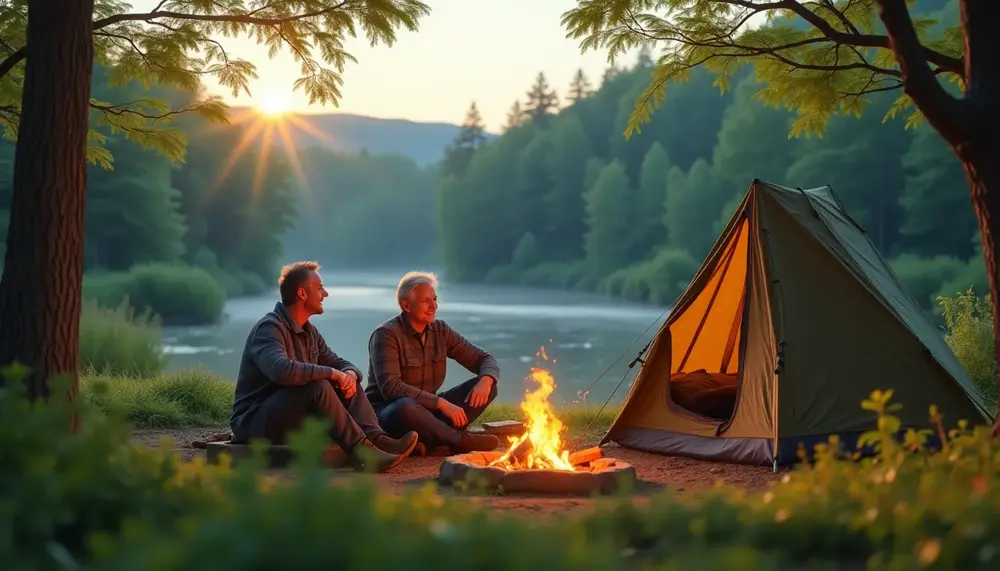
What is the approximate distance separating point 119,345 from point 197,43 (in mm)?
6141

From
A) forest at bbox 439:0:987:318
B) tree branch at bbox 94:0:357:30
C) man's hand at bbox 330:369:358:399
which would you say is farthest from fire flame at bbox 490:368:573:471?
forest at bbox 439:0:987:318

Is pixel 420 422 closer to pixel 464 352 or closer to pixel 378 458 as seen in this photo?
pixel 464 352

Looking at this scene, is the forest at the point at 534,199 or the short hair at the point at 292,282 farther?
the forest at the point at 534,199

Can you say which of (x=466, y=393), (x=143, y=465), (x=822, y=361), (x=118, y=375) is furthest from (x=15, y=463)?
(x=118, y=375)

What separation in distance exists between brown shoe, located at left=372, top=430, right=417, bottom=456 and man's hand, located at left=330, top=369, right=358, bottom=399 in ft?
0.99

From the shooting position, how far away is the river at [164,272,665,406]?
60.0ft

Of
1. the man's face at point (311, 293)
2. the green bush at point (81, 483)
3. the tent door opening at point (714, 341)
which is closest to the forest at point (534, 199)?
the tent door opening at point (714, 341)

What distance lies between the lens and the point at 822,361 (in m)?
6.42

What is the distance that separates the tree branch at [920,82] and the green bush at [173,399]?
5887 mm

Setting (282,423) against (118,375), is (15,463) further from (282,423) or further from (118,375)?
(118,375)

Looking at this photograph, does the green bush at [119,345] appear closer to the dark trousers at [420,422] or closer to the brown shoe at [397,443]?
the dark trousers at [420,422]

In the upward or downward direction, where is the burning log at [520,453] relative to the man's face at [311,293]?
downward

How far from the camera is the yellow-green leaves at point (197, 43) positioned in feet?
22.4

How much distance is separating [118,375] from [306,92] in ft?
15.6
